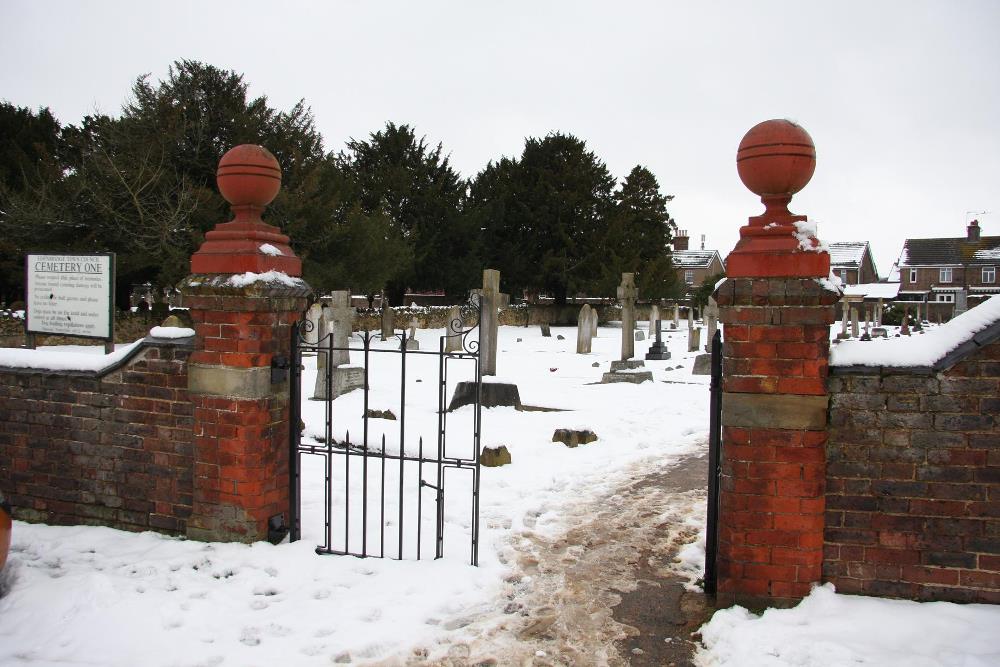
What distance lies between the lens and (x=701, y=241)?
236 feet

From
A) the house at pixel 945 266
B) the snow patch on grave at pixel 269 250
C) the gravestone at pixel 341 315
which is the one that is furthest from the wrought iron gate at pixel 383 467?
the house at pixel 945 266

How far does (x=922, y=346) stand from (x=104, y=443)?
4956mm

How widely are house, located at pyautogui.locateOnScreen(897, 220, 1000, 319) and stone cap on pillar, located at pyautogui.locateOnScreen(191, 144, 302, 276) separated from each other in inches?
2099

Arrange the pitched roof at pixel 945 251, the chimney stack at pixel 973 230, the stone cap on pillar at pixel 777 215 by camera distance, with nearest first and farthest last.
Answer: the stone cap on pillar at pixel 777 215
the chimney stack at pixel 973 230
the pitched roof at pixel 945 251

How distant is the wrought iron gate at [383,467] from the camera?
13.8 feet

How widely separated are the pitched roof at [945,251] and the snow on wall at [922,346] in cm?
5696

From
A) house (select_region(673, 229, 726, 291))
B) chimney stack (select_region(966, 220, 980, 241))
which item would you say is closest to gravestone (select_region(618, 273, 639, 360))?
chimney stack (select_region(966, 220, 980, 241))

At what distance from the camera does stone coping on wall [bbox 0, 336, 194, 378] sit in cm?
439

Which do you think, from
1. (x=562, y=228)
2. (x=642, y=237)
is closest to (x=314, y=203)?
(x=562, y=228)

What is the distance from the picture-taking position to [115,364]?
4539 mm

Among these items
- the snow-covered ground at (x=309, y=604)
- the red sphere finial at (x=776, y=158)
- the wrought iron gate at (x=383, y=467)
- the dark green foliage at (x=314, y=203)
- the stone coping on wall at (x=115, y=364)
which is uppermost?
the dark green foliage at (x=314, y=203)

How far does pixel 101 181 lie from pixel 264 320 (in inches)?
796

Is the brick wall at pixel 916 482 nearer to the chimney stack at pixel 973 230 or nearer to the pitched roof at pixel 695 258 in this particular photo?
the chimney stack at pixel 973 230

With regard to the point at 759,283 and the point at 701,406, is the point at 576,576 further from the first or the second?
the point at 701,406
